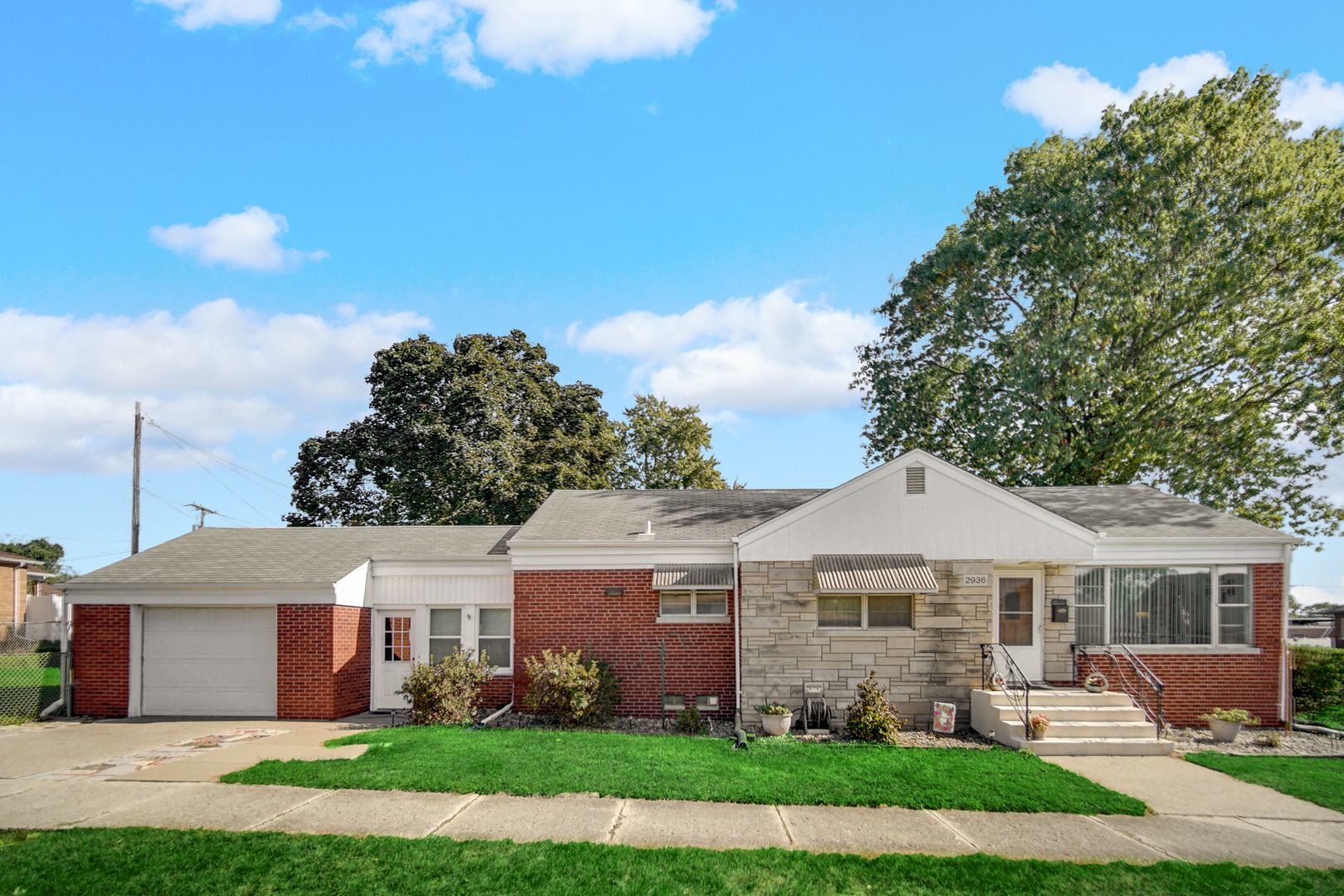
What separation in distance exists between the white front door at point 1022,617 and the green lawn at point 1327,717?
18.1 feet

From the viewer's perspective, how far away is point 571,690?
1536 cm

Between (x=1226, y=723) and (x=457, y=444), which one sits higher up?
(x=457, y=444)

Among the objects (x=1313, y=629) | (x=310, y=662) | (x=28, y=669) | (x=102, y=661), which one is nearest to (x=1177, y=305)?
(x=1313, y=629)

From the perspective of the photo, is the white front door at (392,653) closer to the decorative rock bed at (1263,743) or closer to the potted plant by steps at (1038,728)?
the potted plant by steps at (1038,728)

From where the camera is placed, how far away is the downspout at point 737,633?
15727 mm

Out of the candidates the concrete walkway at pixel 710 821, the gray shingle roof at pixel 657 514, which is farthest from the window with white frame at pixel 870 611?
the concrete walkway at pixel 710 821

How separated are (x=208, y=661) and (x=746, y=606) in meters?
10.5

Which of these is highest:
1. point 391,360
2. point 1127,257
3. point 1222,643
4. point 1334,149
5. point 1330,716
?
point 1334,149

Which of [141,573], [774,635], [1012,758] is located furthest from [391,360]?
[1012,758]

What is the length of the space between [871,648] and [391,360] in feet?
76.0

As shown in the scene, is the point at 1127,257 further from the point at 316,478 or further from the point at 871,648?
the point at 316,478

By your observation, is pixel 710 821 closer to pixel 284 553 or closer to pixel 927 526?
pixel 927 526

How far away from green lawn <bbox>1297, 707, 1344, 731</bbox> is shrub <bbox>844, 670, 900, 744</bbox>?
868 cm

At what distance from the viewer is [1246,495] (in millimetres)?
25297
